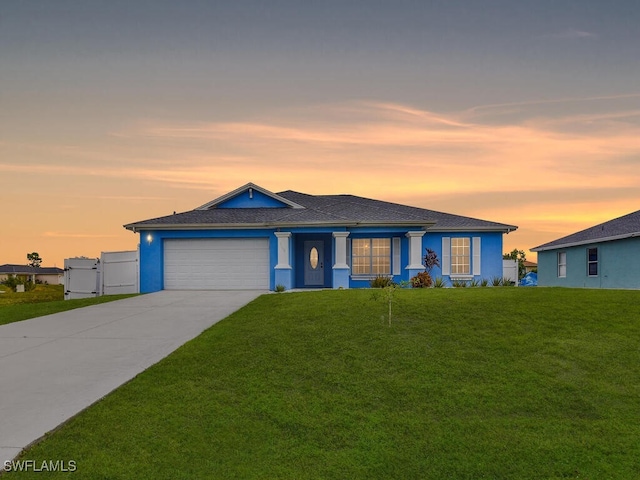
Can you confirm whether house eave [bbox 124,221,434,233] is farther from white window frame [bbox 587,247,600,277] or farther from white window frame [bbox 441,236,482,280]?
white window frame [bbox 587,247,600,277]

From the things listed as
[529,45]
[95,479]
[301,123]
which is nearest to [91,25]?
[301,123]

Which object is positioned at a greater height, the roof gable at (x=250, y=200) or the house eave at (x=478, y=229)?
the roof gable at (x=250, y=200)

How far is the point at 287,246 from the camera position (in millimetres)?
22219

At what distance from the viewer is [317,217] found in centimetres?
2269

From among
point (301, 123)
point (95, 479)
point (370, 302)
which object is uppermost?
point (301, 123)

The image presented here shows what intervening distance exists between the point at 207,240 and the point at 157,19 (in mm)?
9766

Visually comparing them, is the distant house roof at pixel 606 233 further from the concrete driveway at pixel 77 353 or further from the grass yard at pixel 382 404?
the concrete driveway at pixel 77 353

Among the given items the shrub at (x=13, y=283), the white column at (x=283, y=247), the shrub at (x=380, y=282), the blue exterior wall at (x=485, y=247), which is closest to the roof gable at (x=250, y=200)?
the white column at (x=283, y=247)

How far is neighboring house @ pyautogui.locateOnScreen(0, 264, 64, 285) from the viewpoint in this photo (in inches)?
3265

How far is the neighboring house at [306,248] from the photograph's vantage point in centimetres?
2231

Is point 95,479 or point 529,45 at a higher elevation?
point 529,45

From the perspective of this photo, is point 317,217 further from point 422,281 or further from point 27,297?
point 27,297

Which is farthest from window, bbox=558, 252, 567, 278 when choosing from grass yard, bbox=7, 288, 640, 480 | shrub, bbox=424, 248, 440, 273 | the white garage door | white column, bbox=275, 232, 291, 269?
grass yard, bbox=7, 288, 640, 480

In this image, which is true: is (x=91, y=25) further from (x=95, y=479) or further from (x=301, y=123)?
(x=95, y=479)
